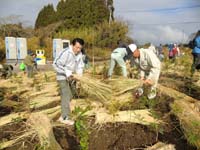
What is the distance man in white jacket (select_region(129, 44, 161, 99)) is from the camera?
552 centimetres

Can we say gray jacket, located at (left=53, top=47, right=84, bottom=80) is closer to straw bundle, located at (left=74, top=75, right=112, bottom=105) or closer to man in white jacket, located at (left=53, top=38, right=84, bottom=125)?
man in white jacket, located at (left=53, top=38, right=84, bottom=125)

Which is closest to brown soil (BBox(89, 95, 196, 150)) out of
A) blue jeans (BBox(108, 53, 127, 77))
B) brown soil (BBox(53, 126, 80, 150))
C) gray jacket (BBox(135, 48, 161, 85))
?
brown soil (BBox(53, 126, 80, 150))

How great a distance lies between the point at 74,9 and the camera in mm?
40562

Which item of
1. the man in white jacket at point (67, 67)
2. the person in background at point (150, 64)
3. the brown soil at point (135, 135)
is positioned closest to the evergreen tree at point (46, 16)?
the man in white jacket at point (67, 67)

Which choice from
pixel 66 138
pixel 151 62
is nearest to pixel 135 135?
pixel 66 138

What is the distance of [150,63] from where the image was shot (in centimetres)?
564

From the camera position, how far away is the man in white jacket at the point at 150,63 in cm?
552

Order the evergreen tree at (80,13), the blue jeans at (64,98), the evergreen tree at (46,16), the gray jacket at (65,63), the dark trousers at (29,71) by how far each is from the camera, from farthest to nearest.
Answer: the evergreen tree at (46,16) < the evergreen tree at (80,13) < the dark trousers at (29,71) < the blue jeans at (64,98) < the gray jacket at (65,63)

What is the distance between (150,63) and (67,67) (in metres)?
1.29

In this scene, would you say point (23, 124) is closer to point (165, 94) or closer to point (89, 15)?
point (165, 94)

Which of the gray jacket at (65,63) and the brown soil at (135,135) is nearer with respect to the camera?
the brown soil at (135,135)

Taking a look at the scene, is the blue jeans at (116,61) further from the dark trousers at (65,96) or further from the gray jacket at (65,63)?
the gray jacket at (65,63)

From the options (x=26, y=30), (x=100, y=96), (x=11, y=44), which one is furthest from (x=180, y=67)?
(x=26, y=30)

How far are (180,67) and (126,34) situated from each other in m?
24.4
